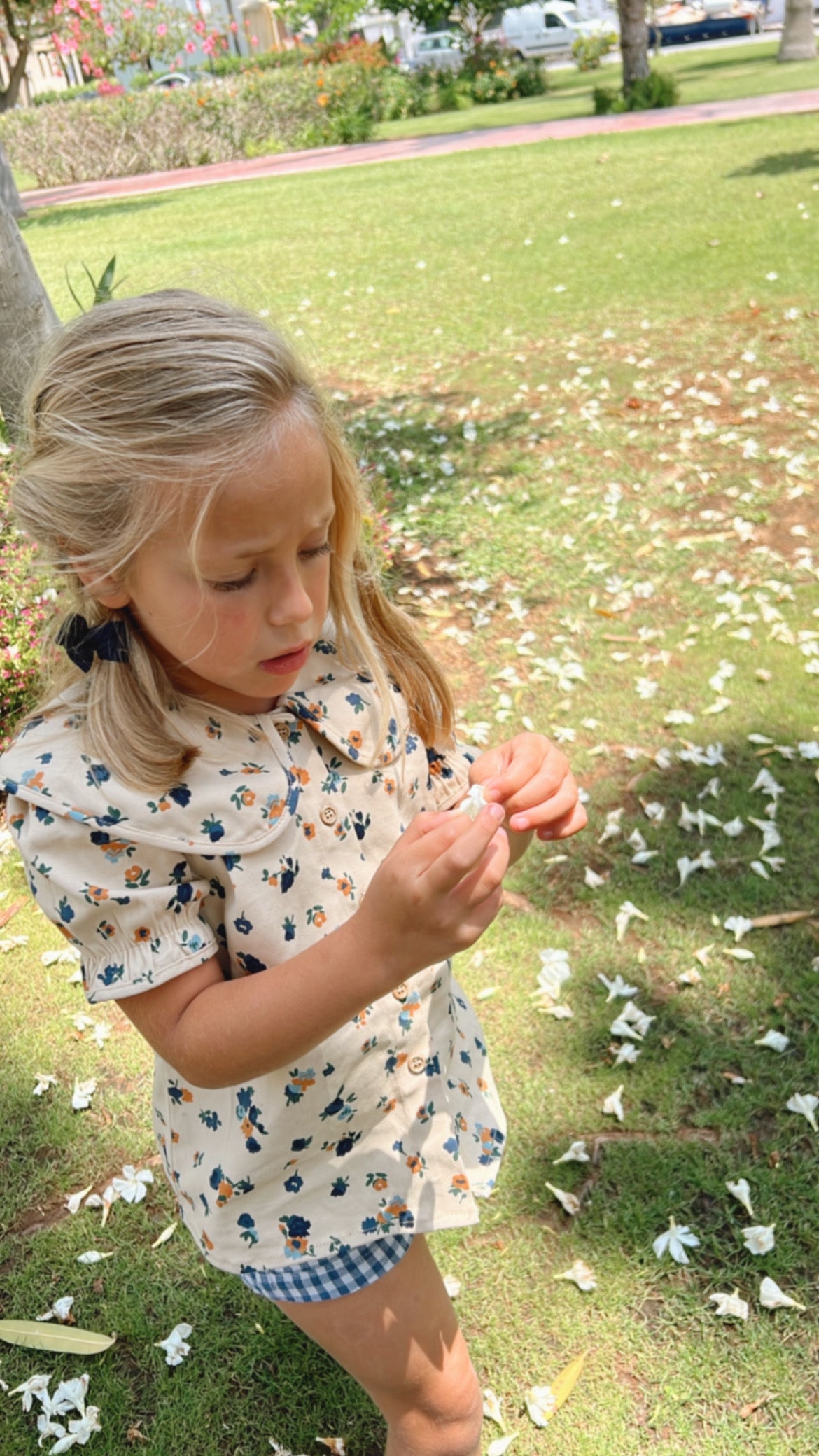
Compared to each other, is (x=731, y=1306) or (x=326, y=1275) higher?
(x=326, y=1275)

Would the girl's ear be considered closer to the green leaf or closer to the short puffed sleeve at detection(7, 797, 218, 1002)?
the short puffed sleeve at detection(7, 797, 218, 1002)

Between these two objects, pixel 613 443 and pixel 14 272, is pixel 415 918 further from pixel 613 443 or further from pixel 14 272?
pixel 613 443

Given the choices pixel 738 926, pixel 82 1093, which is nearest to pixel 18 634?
pixel 82 1093

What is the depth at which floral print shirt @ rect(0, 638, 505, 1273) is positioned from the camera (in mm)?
1379

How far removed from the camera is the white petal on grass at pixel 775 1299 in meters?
2.27

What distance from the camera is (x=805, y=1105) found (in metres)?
2.64

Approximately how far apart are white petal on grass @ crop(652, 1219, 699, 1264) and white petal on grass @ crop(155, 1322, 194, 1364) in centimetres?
99

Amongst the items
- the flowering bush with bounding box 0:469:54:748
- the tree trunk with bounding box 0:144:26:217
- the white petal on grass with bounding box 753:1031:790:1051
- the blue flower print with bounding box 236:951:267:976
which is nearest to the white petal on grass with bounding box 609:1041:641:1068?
the white petal on grass with bounding box 753:1031:790:1051

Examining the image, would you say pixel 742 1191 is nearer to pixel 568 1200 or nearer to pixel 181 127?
pixel 568 1200

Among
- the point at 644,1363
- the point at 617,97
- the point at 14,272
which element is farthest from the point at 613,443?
the point at 617,97

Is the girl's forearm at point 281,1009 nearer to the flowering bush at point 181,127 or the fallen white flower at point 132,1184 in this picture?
the fallen white flower at point 132,1184

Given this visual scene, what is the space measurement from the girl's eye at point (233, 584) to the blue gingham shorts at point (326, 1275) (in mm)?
922

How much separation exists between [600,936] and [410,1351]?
1.70 meters

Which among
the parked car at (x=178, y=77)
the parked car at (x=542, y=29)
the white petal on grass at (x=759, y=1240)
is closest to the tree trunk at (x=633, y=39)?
the parked car at (x=178, y=77)
